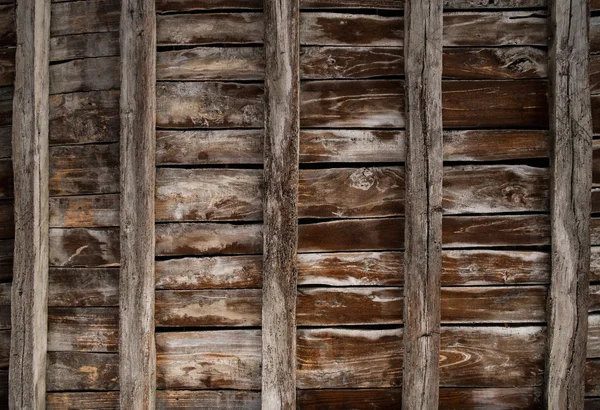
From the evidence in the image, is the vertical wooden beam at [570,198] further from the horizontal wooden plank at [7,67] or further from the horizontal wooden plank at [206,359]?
the horizontal wooden plank at [7,67]

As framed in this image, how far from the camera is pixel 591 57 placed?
6.97 feet

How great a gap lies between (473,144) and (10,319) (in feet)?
8.16

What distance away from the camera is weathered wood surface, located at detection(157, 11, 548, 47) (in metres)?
2.07

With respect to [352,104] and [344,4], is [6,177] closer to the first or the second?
[352,104]

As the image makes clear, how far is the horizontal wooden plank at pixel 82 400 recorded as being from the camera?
2.12 meters

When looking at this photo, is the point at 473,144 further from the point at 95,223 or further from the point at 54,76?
the point at 54,76

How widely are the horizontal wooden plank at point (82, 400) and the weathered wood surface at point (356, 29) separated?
1.78m

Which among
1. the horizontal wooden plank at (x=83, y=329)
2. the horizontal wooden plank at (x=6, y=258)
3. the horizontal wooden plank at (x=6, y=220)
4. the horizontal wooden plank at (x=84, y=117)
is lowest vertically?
the horizontal wooden plank at (x=83, y=329)

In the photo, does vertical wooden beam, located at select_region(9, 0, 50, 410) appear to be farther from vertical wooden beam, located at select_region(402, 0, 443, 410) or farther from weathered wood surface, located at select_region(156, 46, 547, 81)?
vertical wooden beam, located at select_region(402, 0, 443, 410)

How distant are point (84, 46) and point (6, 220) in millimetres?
992

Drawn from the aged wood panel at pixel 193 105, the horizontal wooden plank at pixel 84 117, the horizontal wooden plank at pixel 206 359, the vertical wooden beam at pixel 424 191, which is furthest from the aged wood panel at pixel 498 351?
the horizontal wooden plank at pixel 84 117

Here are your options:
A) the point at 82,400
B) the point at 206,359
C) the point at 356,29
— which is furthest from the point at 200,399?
the point at 356,29

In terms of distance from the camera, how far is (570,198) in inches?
78.7

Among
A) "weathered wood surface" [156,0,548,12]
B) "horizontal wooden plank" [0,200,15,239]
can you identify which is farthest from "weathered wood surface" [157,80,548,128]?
"horizontal wooden plank" [0,200,15,239]
